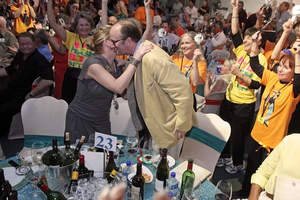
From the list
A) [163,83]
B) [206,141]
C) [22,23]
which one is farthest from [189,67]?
[22,23]

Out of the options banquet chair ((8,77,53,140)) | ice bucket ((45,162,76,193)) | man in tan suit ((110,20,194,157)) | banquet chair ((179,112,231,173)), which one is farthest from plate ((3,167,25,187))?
banquet chair ((8,77,53,140))

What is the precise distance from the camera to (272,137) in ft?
7.45

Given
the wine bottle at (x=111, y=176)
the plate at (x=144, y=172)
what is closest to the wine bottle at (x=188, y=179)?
the plate at (x=144, y=172)

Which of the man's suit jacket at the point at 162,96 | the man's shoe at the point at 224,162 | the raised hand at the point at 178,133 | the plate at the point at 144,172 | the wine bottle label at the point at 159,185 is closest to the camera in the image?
the wine bottle label at the point at 159,185

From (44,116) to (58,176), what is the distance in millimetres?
1227

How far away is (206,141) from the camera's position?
2.31m

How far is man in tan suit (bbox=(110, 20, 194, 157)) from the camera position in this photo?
71.3 inches

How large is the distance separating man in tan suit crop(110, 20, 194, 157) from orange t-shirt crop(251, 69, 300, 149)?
2.59 ft

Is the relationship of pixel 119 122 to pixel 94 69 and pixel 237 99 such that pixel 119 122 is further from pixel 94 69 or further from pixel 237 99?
pixel 237 99

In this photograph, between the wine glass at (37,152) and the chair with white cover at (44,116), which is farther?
the chair with white cover at (44,116)

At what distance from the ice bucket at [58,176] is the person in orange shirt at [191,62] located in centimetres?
171

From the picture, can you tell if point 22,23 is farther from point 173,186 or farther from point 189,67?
point 173,186

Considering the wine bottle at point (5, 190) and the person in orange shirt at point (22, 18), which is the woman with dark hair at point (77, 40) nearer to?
the wine bottle at point (5, 190)

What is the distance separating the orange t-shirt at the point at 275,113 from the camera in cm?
215
